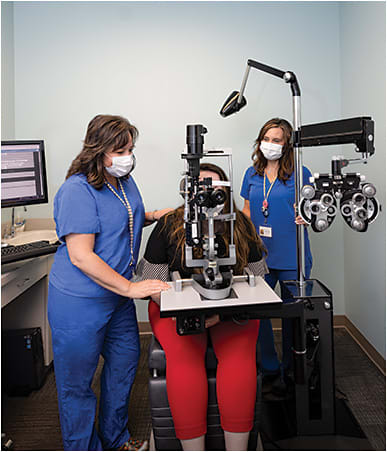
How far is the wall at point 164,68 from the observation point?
9.11 feet

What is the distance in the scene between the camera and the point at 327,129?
152 cm

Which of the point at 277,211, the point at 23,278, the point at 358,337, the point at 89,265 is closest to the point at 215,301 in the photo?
the point at 89,265

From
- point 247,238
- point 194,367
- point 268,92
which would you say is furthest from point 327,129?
point 268,92

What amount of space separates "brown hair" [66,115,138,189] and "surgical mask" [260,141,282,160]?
0.84 metres

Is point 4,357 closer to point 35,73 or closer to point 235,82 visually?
point 35,73

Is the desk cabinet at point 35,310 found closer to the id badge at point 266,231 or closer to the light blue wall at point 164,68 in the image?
the light blue wall at point 164,68

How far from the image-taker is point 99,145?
154cm

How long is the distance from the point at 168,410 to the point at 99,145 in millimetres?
1087

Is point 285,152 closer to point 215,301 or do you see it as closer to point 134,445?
point 215,301

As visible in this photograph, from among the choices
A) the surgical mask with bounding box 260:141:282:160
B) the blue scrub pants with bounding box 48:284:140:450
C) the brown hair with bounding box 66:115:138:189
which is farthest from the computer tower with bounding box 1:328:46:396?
the surgical mask with bounding box 260:141:282:160

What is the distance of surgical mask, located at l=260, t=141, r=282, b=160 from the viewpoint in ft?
6.86

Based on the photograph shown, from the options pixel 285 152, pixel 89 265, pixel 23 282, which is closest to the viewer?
pixel 89 265

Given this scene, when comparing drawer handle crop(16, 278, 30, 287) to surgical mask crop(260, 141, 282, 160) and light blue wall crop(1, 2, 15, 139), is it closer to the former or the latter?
light blue wall crop(1, 2, 15, 139)

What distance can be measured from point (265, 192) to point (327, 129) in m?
0.71
